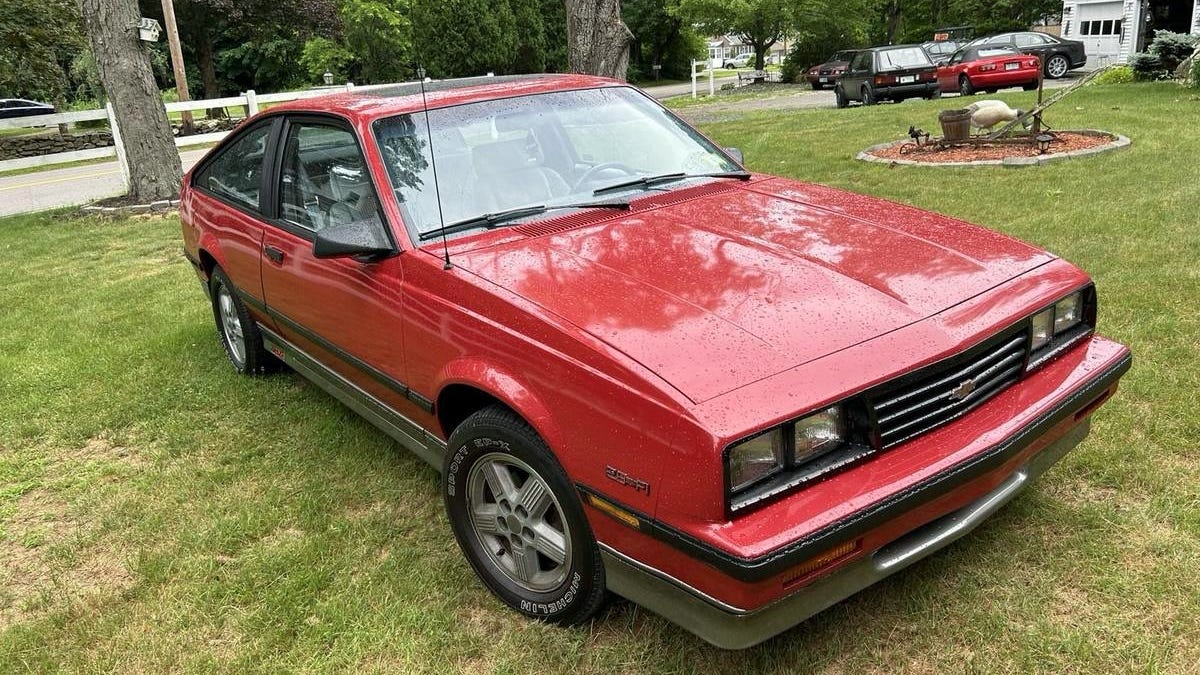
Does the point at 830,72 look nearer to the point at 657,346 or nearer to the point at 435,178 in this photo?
the point at 435,178

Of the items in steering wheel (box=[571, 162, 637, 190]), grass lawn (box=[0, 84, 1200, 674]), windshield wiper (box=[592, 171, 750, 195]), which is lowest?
grass lawn (box=[0, 84, 1200, 674])

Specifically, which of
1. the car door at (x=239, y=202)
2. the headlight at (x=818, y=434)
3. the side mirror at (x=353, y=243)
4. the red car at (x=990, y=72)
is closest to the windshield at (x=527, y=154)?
the side mirror at (x=353, y=243)

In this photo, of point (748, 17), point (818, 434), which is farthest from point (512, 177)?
point (748, 17)

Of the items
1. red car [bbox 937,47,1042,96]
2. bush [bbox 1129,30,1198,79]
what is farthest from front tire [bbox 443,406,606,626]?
red car [bbox 937,47,1042,96]

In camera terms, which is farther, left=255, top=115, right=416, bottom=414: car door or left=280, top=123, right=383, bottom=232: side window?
left=280, top=123, right=383, bottom=232: side window

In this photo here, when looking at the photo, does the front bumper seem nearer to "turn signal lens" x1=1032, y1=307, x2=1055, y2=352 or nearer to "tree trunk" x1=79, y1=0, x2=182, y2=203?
"turn signal lens" x1=1032, y1=307, x2=1055, y2=352

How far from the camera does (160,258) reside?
27.7 ft

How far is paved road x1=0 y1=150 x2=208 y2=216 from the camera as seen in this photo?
511 inches

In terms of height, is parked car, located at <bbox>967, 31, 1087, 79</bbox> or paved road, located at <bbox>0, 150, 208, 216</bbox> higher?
parked car, located at <bbox>967, 31, 1087, 79</bbox>

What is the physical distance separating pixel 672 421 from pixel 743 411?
168 mm

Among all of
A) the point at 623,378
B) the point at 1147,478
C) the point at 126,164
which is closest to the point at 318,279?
the point at 623,378

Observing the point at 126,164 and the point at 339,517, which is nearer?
A: the point at 339,517

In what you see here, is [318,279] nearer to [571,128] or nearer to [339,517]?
[339,517]

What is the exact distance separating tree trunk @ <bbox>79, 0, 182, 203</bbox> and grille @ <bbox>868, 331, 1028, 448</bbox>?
11.0 m
